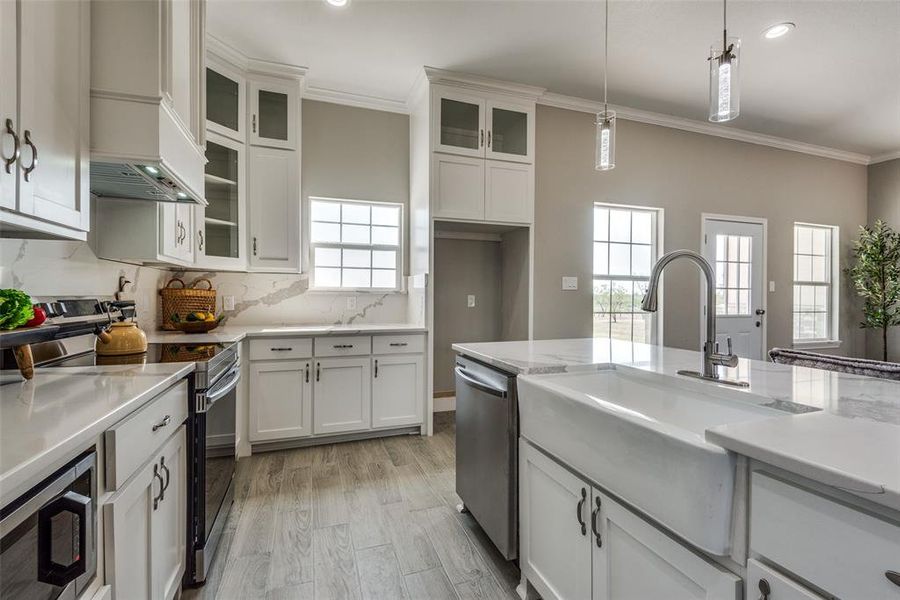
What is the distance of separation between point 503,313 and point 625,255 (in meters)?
1.40

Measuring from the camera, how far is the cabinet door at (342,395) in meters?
3.06

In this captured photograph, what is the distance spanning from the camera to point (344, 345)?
3.12m

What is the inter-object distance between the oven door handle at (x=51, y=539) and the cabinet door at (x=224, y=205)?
7.61ft

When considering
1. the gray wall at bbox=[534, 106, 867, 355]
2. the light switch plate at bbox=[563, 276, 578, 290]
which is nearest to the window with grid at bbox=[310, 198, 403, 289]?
the gray wall at bbox=[534, 106, 867, 355]

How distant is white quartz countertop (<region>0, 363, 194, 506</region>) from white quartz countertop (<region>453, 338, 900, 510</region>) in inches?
47.1

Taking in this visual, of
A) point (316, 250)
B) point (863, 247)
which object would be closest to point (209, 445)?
point (316, 250)

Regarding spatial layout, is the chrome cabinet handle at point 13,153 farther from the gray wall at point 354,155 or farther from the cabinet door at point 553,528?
the gray wall at point 354,155

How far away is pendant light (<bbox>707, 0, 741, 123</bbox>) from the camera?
1.57m

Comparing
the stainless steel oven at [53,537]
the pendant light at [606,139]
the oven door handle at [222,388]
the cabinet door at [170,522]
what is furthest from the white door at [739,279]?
the stainless steel oven at [53,537]

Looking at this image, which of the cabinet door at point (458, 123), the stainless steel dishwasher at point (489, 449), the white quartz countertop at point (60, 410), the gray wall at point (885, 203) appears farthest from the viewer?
the gray wall at point (885, 203)

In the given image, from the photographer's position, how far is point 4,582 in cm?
63

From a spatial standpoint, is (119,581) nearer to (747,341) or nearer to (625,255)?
(625,255)

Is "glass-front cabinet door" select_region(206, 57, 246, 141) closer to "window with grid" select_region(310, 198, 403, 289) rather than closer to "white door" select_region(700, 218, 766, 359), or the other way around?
"window with grid" select_region(310, 198, 403, 289)

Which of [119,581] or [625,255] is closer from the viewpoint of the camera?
[119,581]
